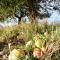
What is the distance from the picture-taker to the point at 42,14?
50.8 feet

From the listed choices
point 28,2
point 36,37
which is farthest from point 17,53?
point 28,2

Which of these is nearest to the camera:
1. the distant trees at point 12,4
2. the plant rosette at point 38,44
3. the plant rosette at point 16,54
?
the plant rosette at point 16,54

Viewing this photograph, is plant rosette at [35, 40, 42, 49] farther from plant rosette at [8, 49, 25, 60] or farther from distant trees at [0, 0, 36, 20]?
distant trees at [0, 0, 36, 20]

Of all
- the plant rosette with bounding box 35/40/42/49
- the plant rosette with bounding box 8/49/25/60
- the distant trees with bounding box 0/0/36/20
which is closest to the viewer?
the plant rosette with bounding box 8/49/25/60

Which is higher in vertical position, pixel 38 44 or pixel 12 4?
pixel 38 44

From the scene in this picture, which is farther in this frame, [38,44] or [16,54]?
[38,44]

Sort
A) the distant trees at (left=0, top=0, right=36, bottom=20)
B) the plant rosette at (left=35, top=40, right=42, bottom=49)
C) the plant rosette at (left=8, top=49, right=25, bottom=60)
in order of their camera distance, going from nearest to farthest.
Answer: the plant rosette at (left=8, top=49, right=25, bottom=60) → the plant rosette at (left=35, top=40, right=42, bottom=49) → the distant trees at (left=0, top=0, right=36, bottom=20)

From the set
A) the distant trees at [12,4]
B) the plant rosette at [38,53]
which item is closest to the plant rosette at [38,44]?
the plant rosette at [38,53]

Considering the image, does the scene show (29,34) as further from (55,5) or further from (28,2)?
(55,5)

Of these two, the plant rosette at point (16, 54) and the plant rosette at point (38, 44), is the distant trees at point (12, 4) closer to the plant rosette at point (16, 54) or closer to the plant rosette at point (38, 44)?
the plant rosette at point (38, 44)

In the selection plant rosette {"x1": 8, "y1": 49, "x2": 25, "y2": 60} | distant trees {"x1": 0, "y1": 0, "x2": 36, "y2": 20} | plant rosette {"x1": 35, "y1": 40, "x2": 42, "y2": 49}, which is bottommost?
distant trees {"x1": 0, "y1": 0, "x2": 36, "y2": 20}

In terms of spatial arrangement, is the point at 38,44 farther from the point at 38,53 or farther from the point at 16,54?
the point at 16,54

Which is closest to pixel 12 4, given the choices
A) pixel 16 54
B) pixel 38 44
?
pixel 38 44

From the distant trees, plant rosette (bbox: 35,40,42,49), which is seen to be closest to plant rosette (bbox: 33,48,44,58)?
plant rosette (bbox: 35,40,42,49)
